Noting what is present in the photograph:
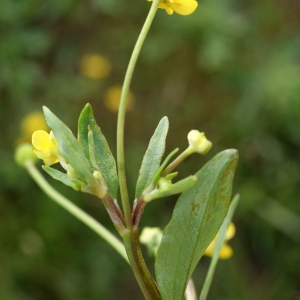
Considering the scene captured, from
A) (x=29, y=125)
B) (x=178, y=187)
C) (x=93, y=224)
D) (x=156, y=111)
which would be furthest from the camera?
(x=156, y=111)

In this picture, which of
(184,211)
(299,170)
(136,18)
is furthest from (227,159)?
(136,18)

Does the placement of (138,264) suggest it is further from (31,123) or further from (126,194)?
(31,123)

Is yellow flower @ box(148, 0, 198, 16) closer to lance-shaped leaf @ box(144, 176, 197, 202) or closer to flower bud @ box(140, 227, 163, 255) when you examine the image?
lance-shaped leaf @ box(144, 176, 197, 202)

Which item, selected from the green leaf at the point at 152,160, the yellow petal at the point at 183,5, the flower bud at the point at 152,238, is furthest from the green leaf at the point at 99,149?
the flower bud at the point at 152,238

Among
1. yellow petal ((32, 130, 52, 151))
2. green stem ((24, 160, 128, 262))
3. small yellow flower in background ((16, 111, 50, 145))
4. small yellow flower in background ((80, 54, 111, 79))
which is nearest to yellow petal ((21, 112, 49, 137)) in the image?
small yellow flower in background ((16, 111, 50, 145))

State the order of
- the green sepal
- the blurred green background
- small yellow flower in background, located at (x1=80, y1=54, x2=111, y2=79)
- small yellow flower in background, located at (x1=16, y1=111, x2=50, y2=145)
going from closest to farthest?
1. the green sepal
2. the blurred green background
3. small yellow flower in background, located at (x1=16, y1=111, x2=50, y2=145)
4. small yellow flower in background, located at (x1=80, y1=54, x2=111, y2=79)

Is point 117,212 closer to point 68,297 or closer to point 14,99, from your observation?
point 68,297

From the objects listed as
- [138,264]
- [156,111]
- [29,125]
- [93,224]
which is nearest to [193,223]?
[138,264]
